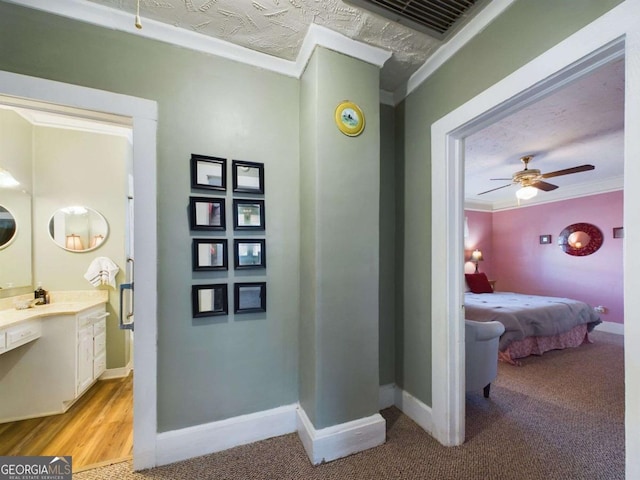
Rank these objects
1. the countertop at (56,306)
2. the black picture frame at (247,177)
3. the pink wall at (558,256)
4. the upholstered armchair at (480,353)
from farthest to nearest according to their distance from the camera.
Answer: the pink wall at (558,256)
the upholstered armchair at (480,353)
the countertop at (56,306)
the black picture frame at (247,177)

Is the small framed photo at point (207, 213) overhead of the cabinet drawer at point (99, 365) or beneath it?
overhead

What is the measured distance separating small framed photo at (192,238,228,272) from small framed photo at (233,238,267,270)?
0.07 meters

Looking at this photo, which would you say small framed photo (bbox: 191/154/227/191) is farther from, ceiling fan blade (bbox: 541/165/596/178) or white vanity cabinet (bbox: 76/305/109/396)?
ceiling fan blade (bbox: 541/165/596/178)

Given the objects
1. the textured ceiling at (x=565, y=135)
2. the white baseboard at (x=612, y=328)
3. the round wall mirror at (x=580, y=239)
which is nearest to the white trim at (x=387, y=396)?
the textured ceiling at (x=565, y=135)

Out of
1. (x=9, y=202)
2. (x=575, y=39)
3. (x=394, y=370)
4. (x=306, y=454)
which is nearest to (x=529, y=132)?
(x=575, y=39)

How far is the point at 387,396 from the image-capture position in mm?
2094

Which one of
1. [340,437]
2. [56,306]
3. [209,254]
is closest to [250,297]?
[209,254]

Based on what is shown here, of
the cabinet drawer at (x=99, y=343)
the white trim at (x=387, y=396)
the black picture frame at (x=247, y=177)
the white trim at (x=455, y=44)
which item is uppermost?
the white trim at (x=455, y=44)

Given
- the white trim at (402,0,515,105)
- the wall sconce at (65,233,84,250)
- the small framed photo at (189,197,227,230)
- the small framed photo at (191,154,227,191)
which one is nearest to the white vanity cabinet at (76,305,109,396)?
the wall sconce at (65,233,84,250)

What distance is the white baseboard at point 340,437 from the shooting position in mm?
1516

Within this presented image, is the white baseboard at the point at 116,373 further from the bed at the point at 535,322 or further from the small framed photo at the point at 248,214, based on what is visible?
the bed at the point at 535,322

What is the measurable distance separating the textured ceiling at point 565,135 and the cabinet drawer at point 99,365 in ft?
13.1

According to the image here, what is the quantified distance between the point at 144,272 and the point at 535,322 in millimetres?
4165

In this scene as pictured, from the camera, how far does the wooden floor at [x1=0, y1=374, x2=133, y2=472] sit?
163 cm
